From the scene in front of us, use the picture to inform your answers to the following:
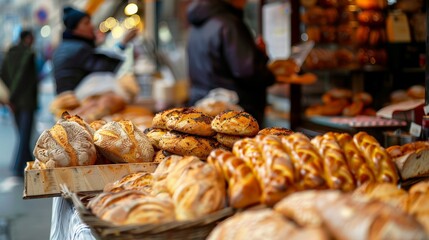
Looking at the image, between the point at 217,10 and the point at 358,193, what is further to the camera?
the point at 217,10

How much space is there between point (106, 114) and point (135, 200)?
3394 mm

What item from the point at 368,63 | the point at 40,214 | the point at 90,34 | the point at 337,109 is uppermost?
the point at 90,34

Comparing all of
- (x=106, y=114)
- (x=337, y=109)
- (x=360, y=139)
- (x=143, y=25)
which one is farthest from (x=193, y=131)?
(x=143, y=25)

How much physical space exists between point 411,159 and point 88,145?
4.03 ft

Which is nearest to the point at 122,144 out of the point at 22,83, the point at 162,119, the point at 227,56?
the point at 162,119

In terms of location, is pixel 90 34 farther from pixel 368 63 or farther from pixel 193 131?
pixel 193 131

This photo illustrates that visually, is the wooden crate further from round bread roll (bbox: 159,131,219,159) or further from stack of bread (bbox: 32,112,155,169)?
round bread roll (bbox: 159,131,219,159)

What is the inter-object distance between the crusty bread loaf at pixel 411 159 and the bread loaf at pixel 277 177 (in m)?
0.48

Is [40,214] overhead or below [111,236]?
below

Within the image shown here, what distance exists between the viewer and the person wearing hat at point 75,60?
5.70m

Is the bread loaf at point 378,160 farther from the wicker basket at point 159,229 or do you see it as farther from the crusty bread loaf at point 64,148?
the crusty bread loaf at point 64,148

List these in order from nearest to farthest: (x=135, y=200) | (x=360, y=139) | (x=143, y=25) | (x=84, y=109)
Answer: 1. (x=135, y=200)
2. (x=360, y=139)
3. (x=84, y=109)
4. (x=143, y=25)

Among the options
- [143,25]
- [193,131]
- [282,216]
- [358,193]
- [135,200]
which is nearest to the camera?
[282,216]

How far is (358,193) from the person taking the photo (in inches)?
65.8
